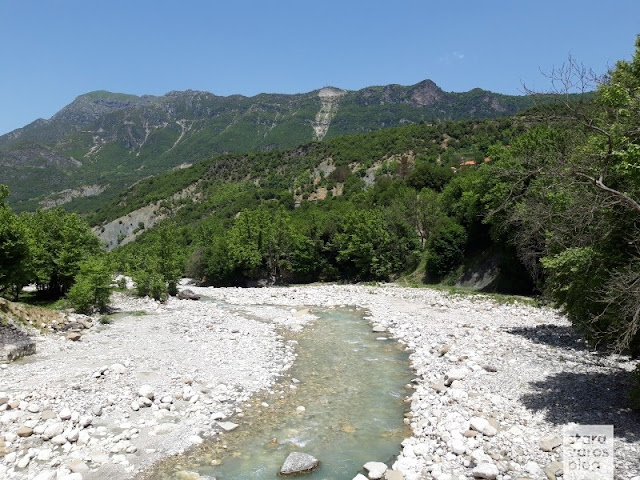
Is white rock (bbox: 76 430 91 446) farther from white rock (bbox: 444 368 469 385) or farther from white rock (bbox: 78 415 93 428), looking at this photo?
white rock (bbox: 444 368 469 385)

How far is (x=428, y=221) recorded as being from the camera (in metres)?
51.9

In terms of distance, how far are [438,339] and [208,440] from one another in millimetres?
12120

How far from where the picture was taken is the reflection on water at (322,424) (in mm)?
9812

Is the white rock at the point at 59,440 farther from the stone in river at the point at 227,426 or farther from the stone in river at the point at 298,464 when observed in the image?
the stone in river at the point at 298,464

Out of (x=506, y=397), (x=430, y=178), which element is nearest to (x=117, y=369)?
(x=506, y=397)

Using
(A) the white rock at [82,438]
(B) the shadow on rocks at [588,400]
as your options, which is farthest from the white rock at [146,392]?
(B) the shadow on rocks at [588,400]

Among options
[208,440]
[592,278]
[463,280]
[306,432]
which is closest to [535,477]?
[592,278]

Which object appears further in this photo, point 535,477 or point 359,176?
point 359,176

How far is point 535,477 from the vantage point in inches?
332

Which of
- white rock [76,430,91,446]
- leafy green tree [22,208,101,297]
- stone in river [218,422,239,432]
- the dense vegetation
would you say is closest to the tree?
the dense vegetation

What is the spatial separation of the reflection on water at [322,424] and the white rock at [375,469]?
14.2 inches

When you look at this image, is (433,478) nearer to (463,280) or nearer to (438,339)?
(438,339)

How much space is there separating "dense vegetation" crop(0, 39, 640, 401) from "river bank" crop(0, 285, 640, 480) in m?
2.29

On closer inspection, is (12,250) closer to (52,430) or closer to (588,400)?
(52,430)
